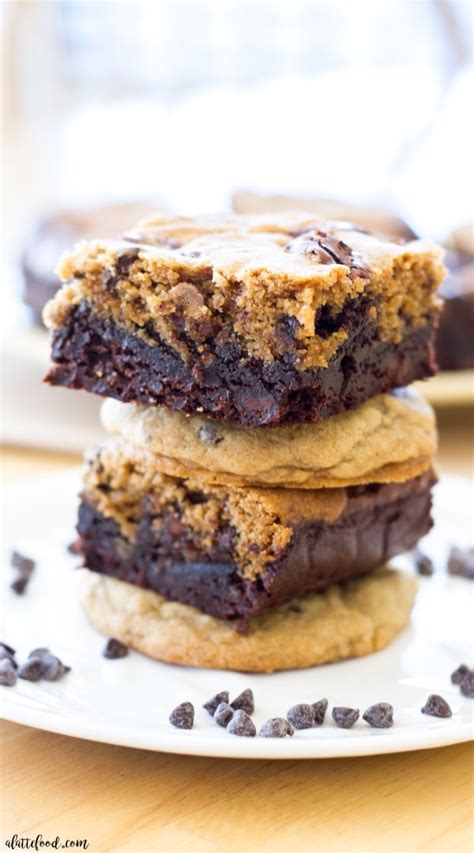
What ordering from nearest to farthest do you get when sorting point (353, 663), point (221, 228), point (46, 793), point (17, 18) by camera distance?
point (46, 793)
point (353, 663)
point (221, 228)
point (17, 18)

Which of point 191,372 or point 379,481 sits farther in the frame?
point 379,481

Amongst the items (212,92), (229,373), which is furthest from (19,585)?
(212,92)

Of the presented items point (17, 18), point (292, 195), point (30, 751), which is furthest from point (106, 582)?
point (17, 18)

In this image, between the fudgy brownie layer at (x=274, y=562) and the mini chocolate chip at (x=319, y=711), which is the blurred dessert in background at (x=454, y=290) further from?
the mini chocolate chip at (x=319, y=711)

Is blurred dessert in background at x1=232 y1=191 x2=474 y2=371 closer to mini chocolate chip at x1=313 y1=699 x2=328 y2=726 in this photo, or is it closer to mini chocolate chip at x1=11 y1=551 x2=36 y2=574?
mini chocolate chip at x1=11 y1=551 x2=36 y2=574

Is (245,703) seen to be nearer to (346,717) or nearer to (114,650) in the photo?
(346,717)

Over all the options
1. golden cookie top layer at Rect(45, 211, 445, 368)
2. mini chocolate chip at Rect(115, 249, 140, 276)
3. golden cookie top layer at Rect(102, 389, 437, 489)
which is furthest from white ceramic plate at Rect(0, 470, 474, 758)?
mini chocolate chip at Rect(115, 249, 140, 276)

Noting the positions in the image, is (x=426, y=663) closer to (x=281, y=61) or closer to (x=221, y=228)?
(x=221, y=228)
